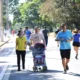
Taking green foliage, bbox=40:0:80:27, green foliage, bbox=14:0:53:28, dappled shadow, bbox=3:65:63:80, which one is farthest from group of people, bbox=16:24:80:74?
green foliage, bbox=14:0:53:28

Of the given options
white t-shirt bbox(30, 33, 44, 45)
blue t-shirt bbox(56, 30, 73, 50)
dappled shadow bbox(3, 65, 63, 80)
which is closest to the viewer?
dappled shadow bbox(3, 65, 63, 80)

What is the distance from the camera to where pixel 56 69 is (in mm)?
15531

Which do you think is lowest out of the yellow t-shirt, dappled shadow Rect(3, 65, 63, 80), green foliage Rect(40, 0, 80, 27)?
dappled shadow Rect(3, 65, 63, 80)

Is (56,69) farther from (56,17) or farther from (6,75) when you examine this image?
(56,17)

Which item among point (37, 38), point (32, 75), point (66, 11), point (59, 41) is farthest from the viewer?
point (66, 11)

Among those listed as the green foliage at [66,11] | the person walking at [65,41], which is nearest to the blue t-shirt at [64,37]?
the person walking at [65,41]

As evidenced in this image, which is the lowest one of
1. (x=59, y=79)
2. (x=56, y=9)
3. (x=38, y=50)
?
(x=59, y=79)

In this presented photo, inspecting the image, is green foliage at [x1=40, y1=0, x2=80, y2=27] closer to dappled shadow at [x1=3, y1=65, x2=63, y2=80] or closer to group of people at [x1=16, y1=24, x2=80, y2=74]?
group of people at [x1=16, y1=24, x2=80, y2=74]

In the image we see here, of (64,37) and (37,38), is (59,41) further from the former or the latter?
(37,38)

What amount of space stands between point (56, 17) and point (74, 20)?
13.6ft

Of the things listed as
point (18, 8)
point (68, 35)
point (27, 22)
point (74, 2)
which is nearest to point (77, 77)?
point (68, 35)

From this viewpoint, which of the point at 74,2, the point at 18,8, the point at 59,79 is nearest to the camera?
the point at 59,79

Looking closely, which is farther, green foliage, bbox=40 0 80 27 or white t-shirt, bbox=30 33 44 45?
green foliage, bbox=40 0 80 27

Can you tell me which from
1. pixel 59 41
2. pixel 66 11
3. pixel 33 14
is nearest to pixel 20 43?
pixel 59 41
